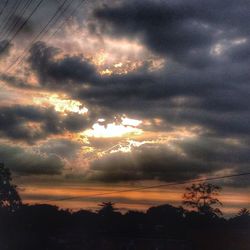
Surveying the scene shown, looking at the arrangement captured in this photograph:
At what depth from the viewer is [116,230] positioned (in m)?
49.8

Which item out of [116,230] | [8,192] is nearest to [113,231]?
[116,230]

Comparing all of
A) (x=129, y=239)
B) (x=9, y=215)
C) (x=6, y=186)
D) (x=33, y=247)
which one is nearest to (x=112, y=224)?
(x=129, y=239)

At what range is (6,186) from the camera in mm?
90312

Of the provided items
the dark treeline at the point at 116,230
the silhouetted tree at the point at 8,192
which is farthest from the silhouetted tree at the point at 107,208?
the silhouetted tree at the point at 8,192

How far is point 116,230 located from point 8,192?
46.3 metres

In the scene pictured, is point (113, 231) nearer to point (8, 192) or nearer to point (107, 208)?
point (107, 208)

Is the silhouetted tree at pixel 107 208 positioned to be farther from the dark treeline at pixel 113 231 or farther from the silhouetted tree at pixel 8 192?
the silhouetted tree at pixel 8 192

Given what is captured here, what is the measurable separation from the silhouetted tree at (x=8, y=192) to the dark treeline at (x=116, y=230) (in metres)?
13.9

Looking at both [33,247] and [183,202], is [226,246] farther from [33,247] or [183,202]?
[183,202]

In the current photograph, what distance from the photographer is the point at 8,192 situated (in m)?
90.6

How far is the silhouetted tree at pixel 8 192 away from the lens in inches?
3536

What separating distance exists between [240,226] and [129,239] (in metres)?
12.0

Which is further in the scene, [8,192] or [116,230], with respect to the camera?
[8,192]

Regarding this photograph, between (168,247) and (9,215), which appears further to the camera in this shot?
A: (9,215)
